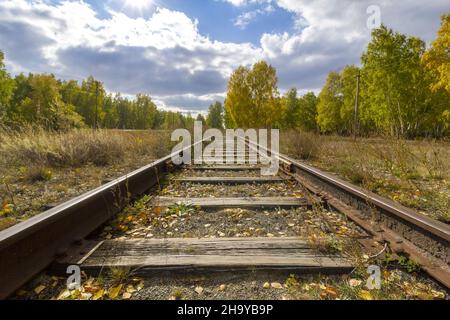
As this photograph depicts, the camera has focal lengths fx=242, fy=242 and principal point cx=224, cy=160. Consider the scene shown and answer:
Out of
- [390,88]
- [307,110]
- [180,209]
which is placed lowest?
[180,209]

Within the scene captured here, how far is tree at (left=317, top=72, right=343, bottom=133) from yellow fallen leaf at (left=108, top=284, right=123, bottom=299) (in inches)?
1794

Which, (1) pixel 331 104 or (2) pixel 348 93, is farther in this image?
(1) pixel 331 104

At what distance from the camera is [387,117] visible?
84.1ft

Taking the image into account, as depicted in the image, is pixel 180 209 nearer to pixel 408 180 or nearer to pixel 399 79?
pixel 408 180

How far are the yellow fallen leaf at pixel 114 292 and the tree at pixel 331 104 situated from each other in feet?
149

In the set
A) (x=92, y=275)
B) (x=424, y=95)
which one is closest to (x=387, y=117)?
(x=424, y=95)

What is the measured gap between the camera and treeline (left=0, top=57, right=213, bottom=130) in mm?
5980

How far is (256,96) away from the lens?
Answer: 31.2 metres

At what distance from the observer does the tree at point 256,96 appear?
3081cm

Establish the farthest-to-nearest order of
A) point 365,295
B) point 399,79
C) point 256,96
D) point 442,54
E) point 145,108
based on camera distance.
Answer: point 145,108, point 256,96, point 399,79, point 442,54, point 365,295

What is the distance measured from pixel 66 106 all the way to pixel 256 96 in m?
26.7

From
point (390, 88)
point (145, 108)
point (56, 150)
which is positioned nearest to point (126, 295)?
point (56, 150)

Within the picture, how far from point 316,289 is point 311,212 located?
1.29 metres
